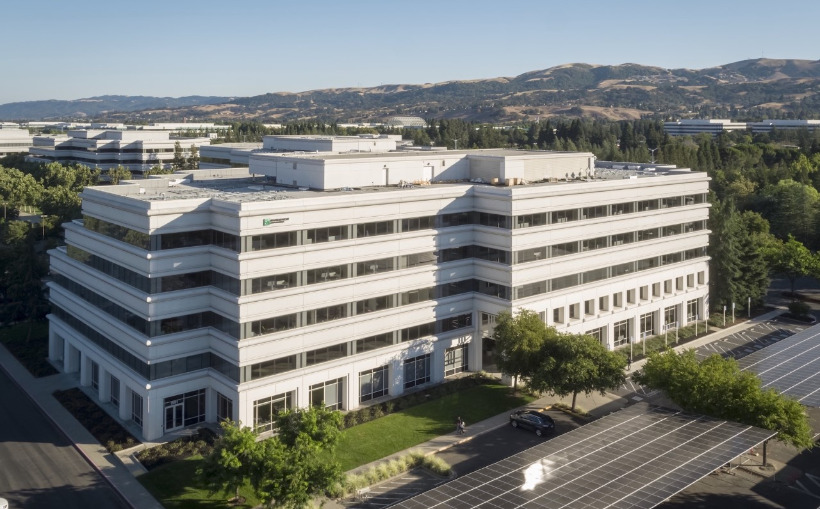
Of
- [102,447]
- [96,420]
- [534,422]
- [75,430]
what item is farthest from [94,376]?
[534,422]

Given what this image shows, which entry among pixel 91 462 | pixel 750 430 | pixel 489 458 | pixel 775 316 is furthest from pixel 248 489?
pixel 775 316

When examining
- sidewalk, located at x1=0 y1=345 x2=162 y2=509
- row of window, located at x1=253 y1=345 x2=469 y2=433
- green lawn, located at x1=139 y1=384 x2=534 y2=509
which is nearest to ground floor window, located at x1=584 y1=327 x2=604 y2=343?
green lawn, located at x1=139 y1=384 x2=534 y2=509

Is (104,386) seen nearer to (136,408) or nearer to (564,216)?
(136,408)

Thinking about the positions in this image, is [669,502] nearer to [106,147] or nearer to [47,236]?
[47,236]

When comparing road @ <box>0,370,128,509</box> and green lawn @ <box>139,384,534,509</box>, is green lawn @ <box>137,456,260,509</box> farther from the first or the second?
road @ <box>0,370,128,509</box>

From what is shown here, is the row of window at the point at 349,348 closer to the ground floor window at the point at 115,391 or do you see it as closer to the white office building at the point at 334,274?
the white office building at the point at 334,274

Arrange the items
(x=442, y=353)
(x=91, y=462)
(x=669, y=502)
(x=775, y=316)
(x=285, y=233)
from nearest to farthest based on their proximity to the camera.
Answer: (x=669, y=502) → (x=91, y=462) → (x=285, y=233) → (x=442, y=353) → (x=775, y=316)
